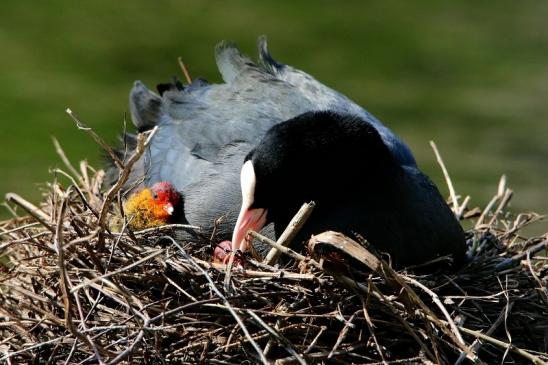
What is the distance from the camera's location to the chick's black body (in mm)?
3697

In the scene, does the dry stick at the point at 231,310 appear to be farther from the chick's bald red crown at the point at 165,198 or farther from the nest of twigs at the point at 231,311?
the chick's bald red crown at the point at 165,198

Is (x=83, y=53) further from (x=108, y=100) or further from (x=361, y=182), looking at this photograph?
(x=361, y=182)

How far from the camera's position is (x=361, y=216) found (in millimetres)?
3801

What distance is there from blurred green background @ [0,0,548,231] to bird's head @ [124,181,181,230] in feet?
11.5

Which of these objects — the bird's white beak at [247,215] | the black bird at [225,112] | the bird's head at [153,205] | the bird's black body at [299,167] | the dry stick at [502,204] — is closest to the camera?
the bird's white beak at [247,215]

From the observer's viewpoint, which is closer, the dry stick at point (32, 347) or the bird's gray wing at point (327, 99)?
the dry stick at point (32, 347)

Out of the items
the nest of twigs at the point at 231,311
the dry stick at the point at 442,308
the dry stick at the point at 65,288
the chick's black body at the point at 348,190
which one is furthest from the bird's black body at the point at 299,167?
the dry stick at the point at 65,288

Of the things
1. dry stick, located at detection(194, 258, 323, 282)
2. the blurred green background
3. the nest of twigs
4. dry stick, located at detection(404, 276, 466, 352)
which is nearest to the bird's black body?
the nest of twigs

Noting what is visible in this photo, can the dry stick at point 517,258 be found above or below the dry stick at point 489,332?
below

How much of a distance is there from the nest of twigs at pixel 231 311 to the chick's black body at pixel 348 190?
280 mm

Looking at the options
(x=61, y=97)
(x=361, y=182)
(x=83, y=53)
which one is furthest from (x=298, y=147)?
(x=83, y=53)

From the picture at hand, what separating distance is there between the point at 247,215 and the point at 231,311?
67 centimetres

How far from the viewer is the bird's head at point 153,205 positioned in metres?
3.88

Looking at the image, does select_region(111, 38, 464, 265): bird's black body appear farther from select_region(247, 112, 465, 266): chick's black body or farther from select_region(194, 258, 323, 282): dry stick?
select_region(194, 258, 323, 282): dry stick
